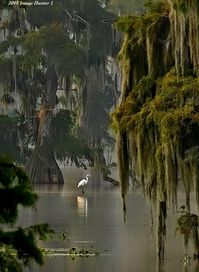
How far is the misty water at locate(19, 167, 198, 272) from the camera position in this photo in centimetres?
1598

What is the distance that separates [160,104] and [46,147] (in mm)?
31055

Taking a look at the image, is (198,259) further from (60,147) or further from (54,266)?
(60,147)

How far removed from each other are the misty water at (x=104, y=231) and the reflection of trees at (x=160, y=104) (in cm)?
121

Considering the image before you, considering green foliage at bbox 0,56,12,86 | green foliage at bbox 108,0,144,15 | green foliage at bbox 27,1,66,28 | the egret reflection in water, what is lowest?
the egret reflection in water

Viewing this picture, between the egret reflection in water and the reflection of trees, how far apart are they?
1330 cm

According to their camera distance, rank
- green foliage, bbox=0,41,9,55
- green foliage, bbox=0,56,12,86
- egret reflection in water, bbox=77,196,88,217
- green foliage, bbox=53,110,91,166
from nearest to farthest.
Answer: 1. egret reflection in water, bbox=77,196,88,217
2. green foliage, bbox=0,56,12,86
3. green foliage, bbox=0,41,9,55
4. green foliage, bbox=53,110,91,166

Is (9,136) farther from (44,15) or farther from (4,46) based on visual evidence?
(44,15)

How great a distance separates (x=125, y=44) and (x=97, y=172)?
33205 mm

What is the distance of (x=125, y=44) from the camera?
50.5 feet

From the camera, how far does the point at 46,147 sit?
45281mm

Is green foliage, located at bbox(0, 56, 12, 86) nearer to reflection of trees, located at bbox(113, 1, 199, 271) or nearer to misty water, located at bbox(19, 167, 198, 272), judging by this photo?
misty water, located at bbox(19, 167, 198, 272)

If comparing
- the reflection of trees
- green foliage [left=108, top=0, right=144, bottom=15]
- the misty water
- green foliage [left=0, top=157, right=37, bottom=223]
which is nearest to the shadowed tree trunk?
the misty water

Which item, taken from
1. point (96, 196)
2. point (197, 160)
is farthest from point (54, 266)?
point (96, 196)

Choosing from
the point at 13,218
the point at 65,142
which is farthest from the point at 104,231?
the point at 65,142
